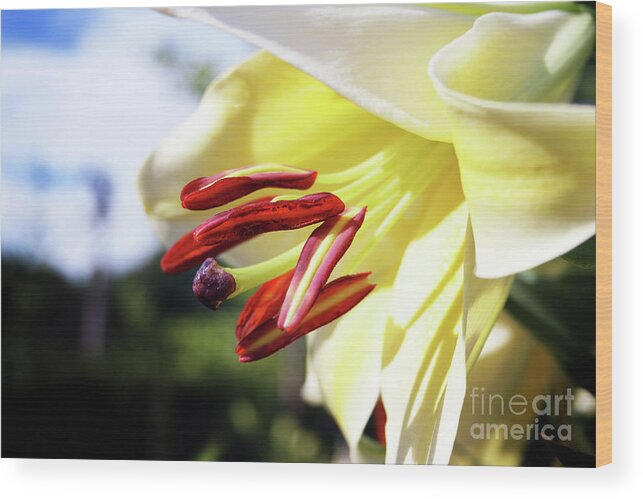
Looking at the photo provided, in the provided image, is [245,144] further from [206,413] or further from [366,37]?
[206,413]

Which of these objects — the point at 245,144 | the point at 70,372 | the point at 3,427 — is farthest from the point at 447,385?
the point at 3,427

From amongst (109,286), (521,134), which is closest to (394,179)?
(521,134)

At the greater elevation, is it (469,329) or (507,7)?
(507,7)

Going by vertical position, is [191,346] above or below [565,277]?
below

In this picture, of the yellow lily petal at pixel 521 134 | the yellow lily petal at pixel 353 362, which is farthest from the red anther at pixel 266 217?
the yellow lily petal at pixel 521 134

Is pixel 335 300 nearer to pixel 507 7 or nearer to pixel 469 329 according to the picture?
pixel 469 329

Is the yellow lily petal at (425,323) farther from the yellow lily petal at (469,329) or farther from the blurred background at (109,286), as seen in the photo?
the blurred background at (109,286)
